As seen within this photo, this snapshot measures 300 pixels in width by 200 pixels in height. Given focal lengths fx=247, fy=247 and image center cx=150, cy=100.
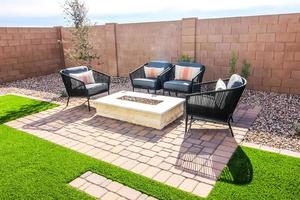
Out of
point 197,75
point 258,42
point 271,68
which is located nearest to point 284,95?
point 271,68

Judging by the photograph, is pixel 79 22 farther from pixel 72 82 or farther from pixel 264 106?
pixel 264 106

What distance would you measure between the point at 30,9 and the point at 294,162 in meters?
6.37

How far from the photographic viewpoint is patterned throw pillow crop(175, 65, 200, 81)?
19.7 feet

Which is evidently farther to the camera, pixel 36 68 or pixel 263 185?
pixel 36 68

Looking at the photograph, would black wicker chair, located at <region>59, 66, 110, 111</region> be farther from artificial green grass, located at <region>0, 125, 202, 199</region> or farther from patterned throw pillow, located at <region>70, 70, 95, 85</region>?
artificial green grass, located at <region>0, 125, 202, 199</region>

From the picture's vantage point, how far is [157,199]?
2.58m

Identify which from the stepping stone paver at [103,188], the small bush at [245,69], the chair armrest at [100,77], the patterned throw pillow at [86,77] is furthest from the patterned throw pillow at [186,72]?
the stepping stone paver at [103,188]

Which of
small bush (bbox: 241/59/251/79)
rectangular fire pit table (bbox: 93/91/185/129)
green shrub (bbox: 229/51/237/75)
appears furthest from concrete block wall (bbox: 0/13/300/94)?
rectangular fire pit table (bbox: 93/91/185/129)

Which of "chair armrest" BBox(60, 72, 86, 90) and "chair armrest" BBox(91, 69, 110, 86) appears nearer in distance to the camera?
"chair armrest" BBox(60, 72, 86, 90)

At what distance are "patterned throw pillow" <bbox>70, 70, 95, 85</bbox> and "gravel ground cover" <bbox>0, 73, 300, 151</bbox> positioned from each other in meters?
0.96

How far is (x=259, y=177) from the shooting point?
2871mm

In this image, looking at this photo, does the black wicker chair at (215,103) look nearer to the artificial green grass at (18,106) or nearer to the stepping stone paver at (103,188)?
the stepping stone paver at (103,188)

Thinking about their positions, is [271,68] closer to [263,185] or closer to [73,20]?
[263,185]

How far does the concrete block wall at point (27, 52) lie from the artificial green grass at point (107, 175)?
20.6 feet
